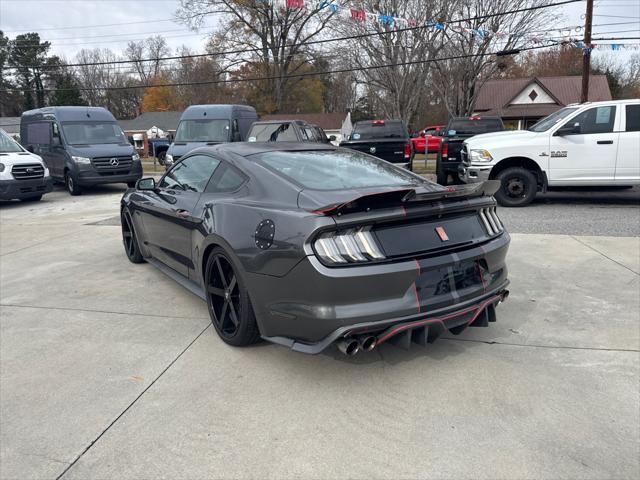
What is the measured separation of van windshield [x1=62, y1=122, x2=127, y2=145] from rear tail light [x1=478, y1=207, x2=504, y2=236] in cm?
1292

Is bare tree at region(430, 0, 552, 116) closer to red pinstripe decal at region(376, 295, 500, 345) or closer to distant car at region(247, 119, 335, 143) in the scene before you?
distant car at region(247, 119, 335, 143)

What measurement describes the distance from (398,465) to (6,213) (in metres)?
11.3

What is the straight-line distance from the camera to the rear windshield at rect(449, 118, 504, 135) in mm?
13008

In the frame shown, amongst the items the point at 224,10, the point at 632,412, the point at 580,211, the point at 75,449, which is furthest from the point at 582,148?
the point at 224,10

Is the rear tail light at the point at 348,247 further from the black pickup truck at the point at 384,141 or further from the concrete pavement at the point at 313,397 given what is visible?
the black pickup truck at the point at 384,141

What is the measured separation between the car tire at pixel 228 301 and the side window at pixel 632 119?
8085 millimetres

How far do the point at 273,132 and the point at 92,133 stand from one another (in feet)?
17.5

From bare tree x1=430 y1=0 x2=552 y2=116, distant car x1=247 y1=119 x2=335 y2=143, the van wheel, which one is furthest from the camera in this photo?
bare tree x1=430 y1=0 x2=552 y2=116

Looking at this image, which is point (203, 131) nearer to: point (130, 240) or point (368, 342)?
point (130, 240)

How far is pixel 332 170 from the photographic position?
363 centimetres

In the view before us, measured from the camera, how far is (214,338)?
12.0 ft

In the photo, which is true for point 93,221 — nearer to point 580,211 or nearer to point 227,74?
point 580,211

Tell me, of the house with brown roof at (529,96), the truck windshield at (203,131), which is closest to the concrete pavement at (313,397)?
the truck windshield at (203,131)

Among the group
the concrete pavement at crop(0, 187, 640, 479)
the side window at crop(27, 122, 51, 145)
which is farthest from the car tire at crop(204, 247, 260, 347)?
the side window at crop(27, 122, 51, 145)
